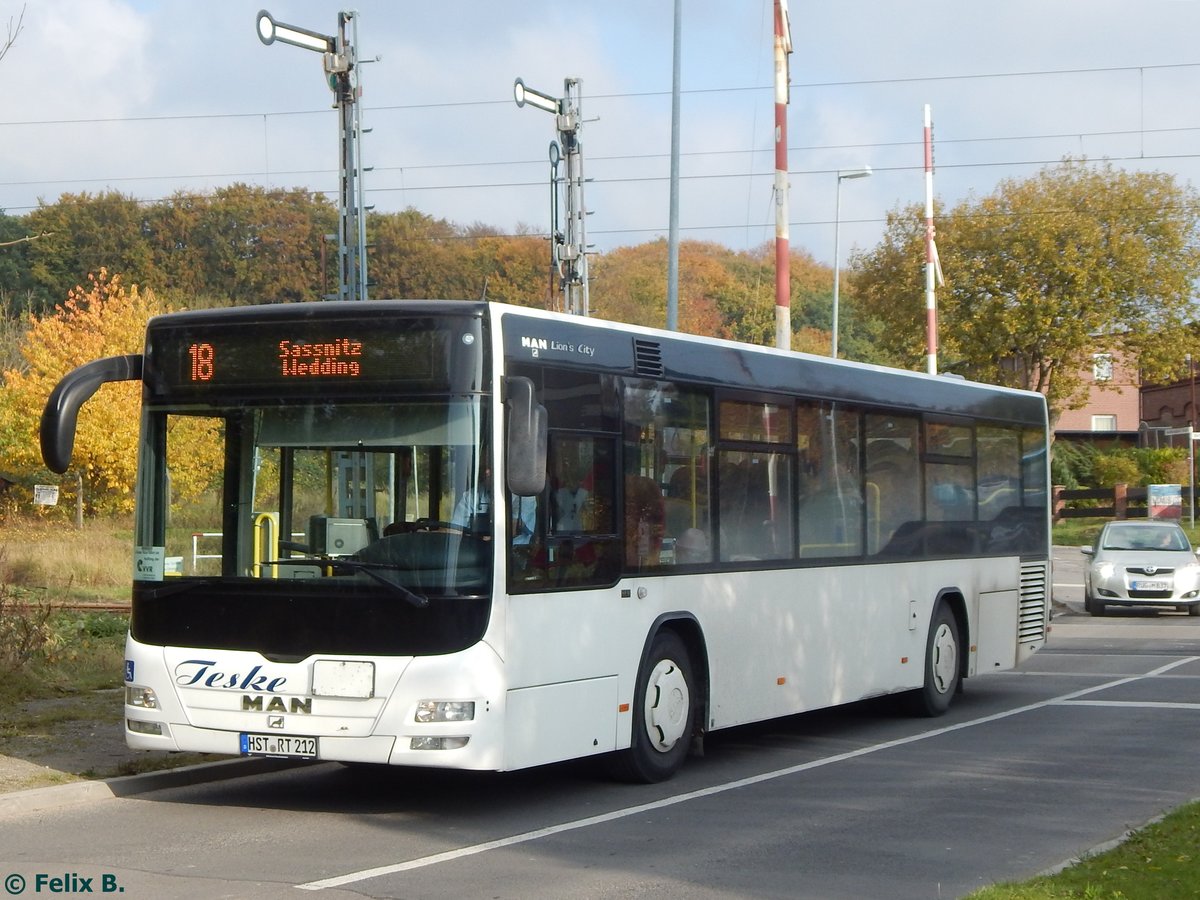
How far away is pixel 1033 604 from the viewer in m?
17.2

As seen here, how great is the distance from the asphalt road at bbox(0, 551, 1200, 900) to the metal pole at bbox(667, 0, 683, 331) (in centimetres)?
1153

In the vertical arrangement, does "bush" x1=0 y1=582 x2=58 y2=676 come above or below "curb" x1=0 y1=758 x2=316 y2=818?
above

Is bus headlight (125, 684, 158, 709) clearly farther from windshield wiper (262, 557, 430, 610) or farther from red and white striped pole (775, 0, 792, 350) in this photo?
red and white striped pole (775, 0, 792, 350)

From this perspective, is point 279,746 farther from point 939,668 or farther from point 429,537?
point 939,668

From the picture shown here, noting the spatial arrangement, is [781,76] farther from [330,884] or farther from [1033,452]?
[330,884]

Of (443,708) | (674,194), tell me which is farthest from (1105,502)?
(443,708)

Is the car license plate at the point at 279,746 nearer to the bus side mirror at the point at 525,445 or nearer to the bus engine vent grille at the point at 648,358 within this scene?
the bus side mirror at the point at 525,445

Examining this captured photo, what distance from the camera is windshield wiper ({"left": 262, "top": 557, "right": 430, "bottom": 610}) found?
8977mm

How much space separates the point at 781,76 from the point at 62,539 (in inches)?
747

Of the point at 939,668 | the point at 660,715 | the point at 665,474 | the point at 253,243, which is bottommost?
the point at 939,668

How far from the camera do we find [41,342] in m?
47.6

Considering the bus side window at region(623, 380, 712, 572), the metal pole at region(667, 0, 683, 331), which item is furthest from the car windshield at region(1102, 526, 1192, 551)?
the bus side window at region(623, 380, 712, 572)

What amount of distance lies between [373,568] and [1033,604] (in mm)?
10037

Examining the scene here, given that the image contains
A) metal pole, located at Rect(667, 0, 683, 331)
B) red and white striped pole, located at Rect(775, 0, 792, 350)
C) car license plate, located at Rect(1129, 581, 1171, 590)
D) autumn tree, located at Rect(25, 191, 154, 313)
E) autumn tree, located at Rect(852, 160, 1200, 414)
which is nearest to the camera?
red and white striped pole, located at Rect(775, 0, 792, 350)
